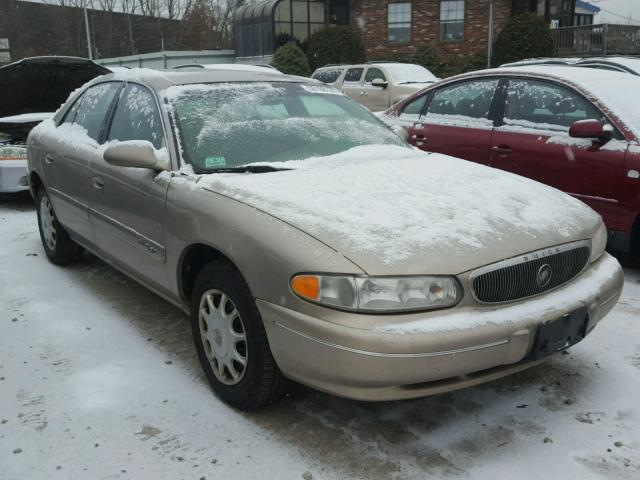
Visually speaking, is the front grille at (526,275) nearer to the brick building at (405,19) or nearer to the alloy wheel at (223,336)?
the alloy wheel at (223,336)

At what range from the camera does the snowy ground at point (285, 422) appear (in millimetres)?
2559

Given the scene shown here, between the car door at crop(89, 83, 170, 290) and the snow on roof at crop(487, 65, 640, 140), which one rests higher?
the snow on roof at crop(487, 65, 640, 140)

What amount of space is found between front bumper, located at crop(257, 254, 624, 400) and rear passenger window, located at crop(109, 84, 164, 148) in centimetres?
145

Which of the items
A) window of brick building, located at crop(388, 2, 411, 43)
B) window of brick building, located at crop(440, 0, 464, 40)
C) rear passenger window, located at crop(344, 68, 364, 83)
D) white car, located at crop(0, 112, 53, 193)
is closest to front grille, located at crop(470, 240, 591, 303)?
white car, located at crop(0, 112, 53, 193)

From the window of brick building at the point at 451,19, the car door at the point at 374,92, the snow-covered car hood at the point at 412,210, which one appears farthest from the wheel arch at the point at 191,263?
the window of brick building at the point at 451,19

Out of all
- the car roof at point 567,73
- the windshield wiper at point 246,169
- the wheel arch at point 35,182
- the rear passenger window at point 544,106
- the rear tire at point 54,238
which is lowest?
the rear tire at point 54,238

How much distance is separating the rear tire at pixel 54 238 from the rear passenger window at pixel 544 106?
143 inches

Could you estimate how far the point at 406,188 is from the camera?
308cm

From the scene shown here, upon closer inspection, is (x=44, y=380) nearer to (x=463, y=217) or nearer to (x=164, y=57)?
(x=463, y=217)

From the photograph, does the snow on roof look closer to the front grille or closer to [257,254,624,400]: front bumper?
the front grille

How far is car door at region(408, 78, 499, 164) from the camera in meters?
5.53

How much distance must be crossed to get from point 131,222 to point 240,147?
772mm

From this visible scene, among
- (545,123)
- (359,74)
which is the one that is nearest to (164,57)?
(359,74)

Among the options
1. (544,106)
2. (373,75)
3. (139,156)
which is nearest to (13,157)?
(139,156)
